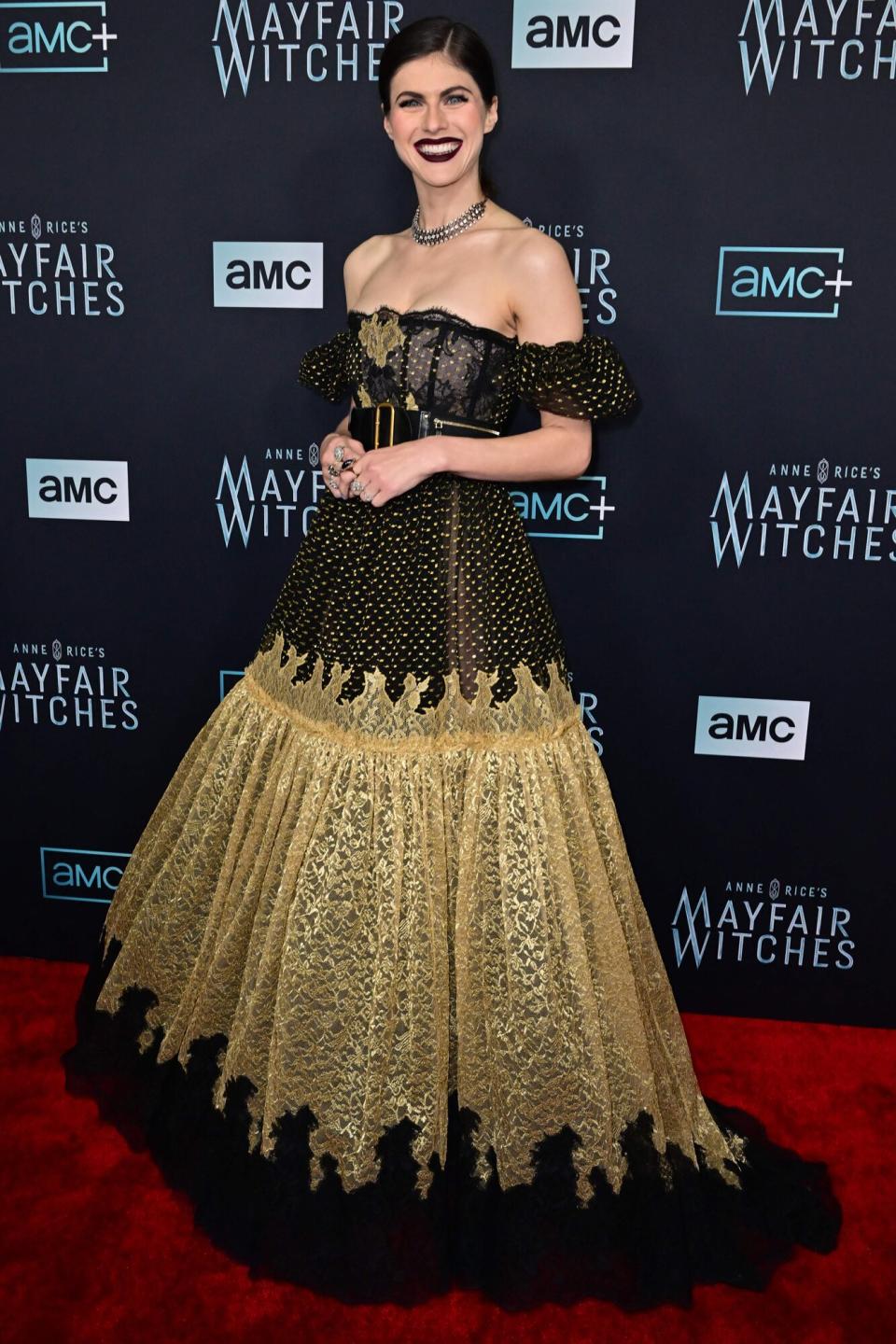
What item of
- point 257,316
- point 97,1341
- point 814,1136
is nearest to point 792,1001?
point 814,1136

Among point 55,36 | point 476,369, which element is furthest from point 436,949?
point 55,36

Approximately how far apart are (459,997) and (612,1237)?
48 cm

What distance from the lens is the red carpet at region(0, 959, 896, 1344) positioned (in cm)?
194

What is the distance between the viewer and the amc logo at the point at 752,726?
8.88ft

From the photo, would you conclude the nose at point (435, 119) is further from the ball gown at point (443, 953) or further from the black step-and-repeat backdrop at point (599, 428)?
the black step-and-repeat backdrop at point (599, 428)

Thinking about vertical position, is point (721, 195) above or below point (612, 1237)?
above

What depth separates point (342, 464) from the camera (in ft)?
6.59

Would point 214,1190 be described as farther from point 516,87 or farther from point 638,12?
point 638,12

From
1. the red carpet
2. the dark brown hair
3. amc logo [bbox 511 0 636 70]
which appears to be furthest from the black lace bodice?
the red carpet

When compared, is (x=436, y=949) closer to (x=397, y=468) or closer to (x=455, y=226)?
(x=397, y=468)

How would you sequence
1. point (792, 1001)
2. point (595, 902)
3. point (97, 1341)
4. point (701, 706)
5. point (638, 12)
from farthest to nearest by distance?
point (792, 1001)
point (701, 706)
point (638, 12)
point (595, 902)
point (97, 1341)

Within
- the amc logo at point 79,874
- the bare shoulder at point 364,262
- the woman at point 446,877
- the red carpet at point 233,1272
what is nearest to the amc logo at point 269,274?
the bare shoulder at point 364,262

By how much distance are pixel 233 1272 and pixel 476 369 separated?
1573 millimetres

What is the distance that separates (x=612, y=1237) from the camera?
199 cm
